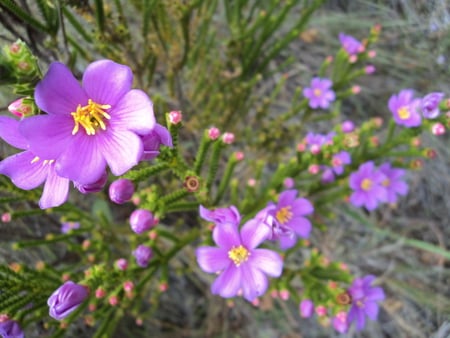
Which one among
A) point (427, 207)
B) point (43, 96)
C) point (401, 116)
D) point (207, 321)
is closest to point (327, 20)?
point (401, 116)

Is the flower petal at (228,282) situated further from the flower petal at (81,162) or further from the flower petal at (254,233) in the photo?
the flower petal at (81,162)

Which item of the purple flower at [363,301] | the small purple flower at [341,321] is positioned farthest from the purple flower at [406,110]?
the small purple flower at [341,321]

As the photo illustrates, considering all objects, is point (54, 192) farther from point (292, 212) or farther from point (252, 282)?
point (292, 212)

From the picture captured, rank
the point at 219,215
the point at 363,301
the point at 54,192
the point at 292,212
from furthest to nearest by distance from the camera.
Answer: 1. the point at 363,301
2. the point at 292,212
3. the point at 219,215
4. the point at 54,192

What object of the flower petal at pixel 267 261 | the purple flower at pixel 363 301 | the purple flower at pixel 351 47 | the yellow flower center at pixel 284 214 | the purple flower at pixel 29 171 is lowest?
the purple flower at pixel 363 301

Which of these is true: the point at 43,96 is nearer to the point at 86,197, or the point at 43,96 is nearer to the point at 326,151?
the point at 326,151

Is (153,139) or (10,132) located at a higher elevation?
(10,132)

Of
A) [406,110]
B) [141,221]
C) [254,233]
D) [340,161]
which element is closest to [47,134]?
[141,221]
